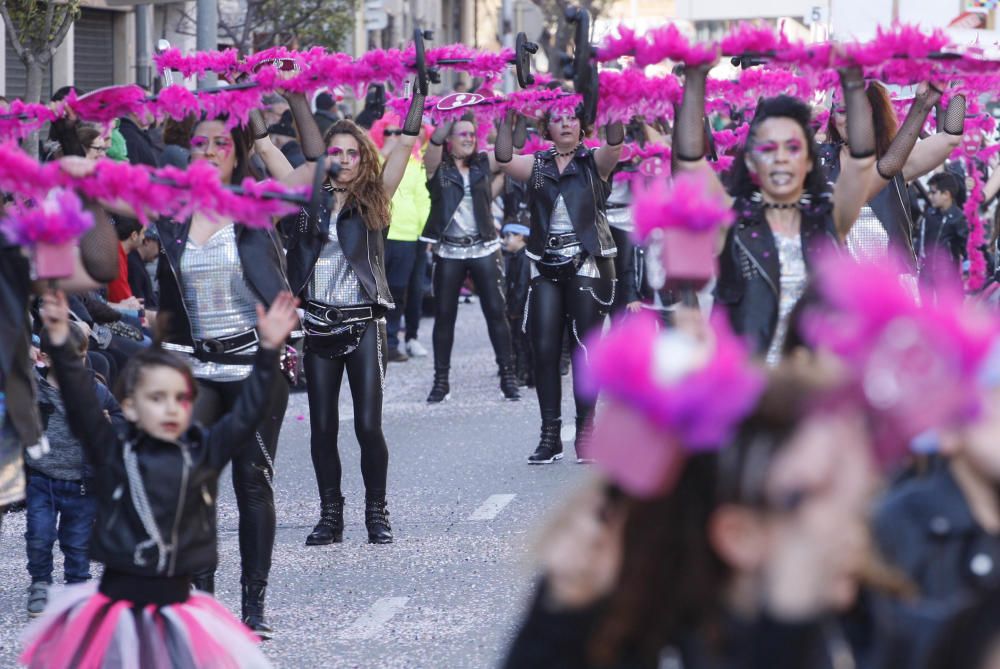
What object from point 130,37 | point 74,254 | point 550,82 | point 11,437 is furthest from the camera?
point 130,37

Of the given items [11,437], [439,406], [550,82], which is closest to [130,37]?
[439,406]

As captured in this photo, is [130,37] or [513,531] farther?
[130,37]

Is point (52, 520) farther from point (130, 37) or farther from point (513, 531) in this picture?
point (130, 37)

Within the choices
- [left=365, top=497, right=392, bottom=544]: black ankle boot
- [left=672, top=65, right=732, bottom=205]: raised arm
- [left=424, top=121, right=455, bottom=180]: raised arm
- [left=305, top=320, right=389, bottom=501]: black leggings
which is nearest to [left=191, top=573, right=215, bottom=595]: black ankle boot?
[left=305, top=320, right=389, bottom=501]: black leggings

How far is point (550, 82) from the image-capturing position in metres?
9.16

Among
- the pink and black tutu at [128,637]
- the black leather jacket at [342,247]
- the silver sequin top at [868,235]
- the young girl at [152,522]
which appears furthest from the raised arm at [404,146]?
the pink and black tutu at [128,637]

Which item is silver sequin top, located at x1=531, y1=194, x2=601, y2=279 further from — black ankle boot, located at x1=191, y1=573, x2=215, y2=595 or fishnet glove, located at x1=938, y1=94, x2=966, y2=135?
black ankle boot, located at x1=191, y1=573, x2=215, y2=595

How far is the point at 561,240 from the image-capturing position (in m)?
9.93

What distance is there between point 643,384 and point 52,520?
4911mm

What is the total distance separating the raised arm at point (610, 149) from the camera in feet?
30.9

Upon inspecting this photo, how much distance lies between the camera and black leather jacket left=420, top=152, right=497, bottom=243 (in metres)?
12.6

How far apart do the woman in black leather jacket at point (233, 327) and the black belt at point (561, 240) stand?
3502 mm

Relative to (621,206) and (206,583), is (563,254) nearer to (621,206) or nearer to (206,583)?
(621,206)

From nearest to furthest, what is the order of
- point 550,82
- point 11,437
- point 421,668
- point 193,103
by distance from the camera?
1. point 11,437
2. point 421,668
3. point 193,103
4. point 550,82
